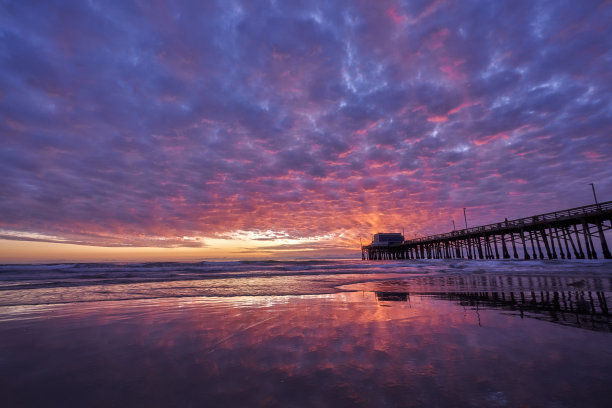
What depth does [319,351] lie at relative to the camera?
3076mm

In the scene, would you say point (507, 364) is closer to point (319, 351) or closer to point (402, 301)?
point (319, 351)

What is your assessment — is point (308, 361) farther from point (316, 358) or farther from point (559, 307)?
point (559, 307)

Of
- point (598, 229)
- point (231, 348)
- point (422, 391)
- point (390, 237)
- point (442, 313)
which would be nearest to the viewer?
point (422, 391)

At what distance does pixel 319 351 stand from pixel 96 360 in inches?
100

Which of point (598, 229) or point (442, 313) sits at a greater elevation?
point (598, 229)

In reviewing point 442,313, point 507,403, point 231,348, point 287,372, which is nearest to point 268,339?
point 231,348

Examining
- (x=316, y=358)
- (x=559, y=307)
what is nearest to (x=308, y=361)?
(x=316, y=358)

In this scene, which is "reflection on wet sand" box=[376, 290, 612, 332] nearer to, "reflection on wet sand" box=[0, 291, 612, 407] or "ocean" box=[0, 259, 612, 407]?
"ocean" box=[0, 259, 612, 407]

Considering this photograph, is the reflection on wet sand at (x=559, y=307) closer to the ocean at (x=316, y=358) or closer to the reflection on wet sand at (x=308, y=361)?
the ocean at (x=316, y=358)

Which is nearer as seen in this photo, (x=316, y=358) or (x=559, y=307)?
(x=316, y=358)

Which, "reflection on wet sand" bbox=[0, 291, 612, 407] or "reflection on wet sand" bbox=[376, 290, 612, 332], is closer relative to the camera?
"reflection on wet sand" bbox=[0, 291, 612, 407]

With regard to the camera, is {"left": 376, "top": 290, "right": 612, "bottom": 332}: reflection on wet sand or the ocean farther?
{"left": 376, "top": 290, "right": 612, "bottom": 332}: reflection on wet sand

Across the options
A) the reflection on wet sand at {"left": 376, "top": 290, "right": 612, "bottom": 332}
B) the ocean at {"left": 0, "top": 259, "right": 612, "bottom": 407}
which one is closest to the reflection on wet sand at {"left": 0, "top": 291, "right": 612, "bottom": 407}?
the ocean at {"left": 0, "top": 259, "right": 612, "bottom": 407}

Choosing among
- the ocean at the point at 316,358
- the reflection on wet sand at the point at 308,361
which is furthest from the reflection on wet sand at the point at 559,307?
the reflection on wet sand at the point at 308,361
